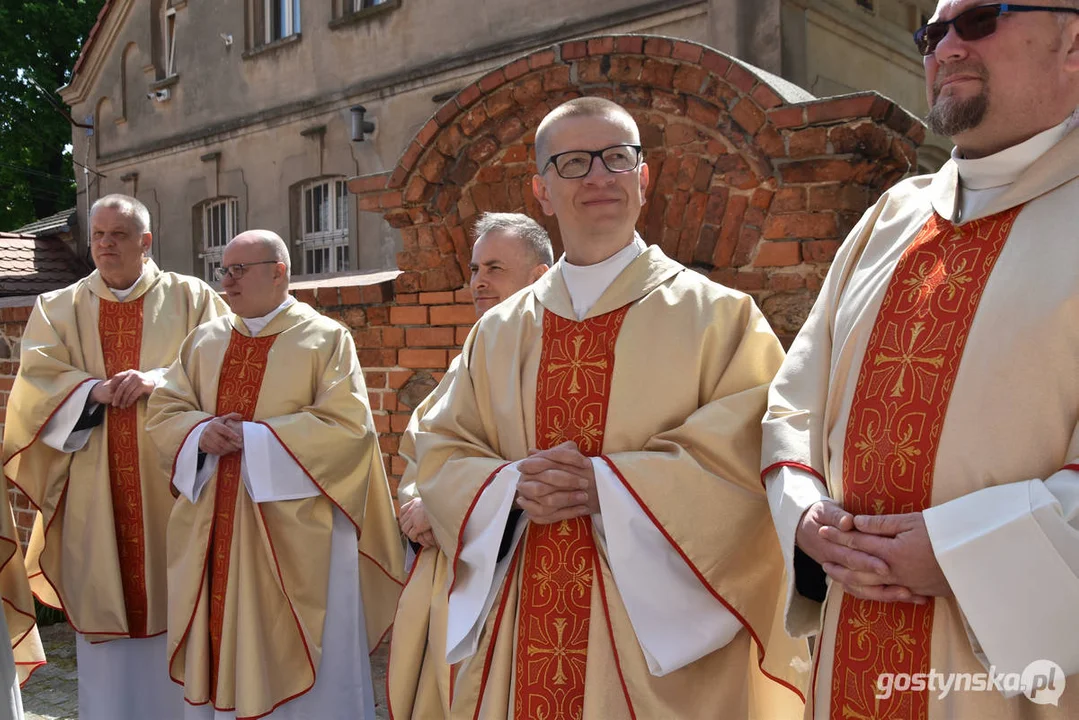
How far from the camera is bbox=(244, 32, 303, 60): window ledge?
12.9m

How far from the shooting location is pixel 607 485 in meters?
2.19

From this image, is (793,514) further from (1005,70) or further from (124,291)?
(124,291)

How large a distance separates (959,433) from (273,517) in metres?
2.70

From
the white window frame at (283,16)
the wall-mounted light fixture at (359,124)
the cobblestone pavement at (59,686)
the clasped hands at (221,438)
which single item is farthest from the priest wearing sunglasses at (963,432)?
the white window frame at (283,16)

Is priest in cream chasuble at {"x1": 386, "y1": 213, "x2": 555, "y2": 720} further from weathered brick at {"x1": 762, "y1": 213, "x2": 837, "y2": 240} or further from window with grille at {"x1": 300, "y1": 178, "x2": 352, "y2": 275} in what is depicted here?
window with grille at {"x1": 300, "y1": 178, "x2": 352, "y2": 275}

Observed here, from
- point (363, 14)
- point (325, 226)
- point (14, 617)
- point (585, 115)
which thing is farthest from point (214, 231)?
point (585, 115)

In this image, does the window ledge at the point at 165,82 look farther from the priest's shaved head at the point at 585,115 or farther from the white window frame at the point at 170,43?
the priest's shaved head at the point at 585,115

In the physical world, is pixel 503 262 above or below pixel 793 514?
above

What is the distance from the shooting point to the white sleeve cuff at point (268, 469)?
3586 mm

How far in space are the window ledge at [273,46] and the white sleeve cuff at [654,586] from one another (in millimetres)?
12147

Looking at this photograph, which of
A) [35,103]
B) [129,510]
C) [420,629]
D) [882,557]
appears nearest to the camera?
[882,557]

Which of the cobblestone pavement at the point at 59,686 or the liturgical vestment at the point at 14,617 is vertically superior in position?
the liturgical vestment at the point at 14,617

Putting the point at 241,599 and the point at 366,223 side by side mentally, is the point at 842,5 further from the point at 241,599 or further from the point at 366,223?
the point at 241,599

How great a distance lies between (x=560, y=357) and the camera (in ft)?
7.84
